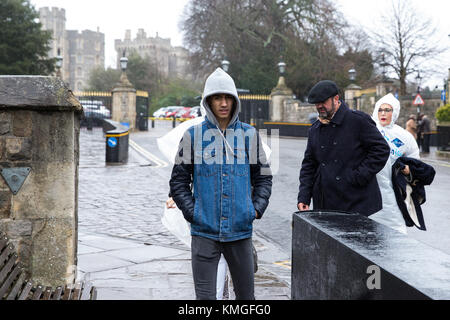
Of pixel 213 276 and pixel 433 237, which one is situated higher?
pixel 213 276

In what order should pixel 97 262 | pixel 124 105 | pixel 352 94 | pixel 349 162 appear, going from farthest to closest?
pixel 352 94 → pixel 124 105 → pixel 97 262 → pixel 349 162

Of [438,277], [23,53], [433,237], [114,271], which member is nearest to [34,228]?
[114,271]

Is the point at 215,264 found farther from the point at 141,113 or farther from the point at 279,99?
the point at 279,99

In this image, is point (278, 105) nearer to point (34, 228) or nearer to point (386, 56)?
point (386, 56)

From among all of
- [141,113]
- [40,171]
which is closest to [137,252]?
[40,171]

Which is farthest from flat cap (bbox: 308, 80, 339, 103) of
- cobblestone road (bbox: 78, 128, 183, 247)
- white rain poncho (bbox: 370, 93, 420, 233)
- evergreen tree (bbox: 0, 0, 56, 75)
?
evergreen tree (bbox: 0, 0, 56, 75)

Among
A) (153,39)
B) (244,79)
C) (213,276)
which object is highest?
(153,39)

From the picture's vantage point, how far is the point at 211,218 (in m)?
3.25

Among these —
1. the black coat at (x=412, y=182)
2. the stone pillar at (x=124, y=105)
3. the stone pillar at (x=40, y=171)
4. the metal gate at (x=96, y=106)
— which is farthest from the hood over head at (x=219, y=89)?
the metal gate at (x=96, y=106)

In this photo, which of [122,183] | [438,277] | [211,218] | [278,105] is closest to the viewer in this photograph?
[438,277]

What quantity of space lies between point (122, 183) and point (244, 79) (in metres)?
31.7

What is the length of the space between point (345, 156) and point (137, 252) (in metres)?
2.83

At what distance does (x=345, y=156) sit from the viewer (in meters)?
4.26
